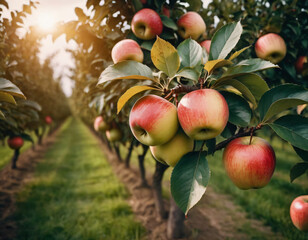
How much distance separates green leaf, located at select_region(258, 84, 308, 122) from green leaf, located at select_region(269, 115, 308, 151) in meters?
0.05

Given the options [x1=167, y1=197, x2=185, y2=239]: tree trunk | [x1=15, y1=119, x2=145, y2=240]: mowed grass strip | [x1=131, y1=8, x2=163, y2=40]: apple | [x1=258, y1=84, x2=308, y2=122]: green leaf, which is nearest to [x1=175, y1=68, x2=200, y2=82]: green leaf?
[x1=258, y1=84, x2=308, y2=122]: green leaf

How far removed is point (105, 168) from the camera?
5.78m

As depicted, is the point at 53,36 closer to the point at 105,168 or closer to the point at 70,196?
the point at 70,196

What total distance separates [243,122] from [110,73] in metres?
0.53

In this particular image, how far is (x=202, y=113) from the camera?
71 cm

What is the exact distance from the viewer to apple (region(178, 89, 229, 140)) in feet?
2.32

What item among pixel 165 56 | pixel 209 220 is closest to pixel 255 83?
pixel 165 56

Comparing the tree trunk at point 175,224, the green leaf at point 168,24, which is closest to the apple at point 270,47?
the green leaf at point 168,24

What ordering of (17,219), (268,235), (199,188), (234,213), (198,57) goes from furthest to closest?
1. (234,213)
2. (17,219)
3. (268,235)
4. (198,57)
5. (199,188)

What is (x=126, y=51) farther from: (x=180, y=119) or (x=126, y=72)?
(x=180, y=119)

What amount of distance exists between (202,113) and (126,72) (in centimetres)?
31

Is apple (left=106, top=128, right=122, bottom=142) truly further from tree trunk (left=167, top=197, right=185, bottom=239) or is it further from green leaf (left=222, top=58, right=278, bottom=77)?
green leaf (left=222, top=58, right=278, bottom=77)

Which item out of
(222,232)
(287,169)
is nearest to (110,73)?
(222,232)

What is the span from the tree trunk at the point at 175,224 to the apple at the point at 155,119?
71.9 inches
